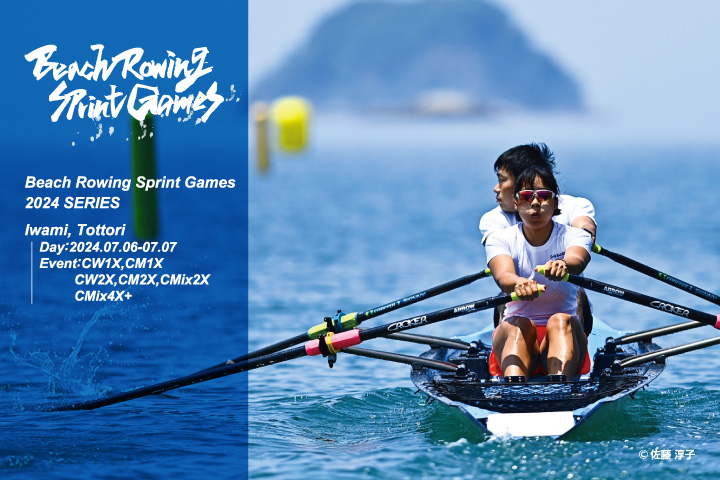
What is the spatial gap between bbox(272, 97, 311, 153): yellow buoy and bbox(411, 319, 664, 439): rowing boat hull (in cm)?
3568

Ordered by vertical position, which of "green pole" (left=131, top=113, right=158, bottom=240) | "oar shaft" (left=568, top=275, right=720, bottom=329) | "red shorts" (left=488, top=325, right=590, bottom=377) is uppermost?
"green pole" (left=131, top=113, right=158, bottom=240)

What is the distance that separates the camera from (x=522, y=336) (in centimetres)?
847

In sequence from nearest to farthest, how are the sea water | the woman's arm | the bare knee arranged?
the sea water < the woman's arm < the bare knee

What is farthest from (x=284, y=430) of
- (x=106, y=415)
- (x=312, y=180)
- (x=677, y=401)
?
(x=312, y=180)

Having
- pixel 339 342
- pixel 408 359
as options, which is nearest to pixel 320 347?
pixel 339 342

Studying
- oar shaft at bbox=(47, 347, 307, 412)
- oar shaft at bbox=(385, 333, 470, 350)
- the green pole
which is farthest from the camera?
the green pole

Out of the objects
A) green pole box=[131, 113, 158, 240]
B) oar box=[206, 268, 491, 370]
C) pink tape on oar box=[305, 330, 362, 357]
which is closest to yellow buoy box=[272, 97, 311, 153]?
green pole box=[131, 113, 158, 240]

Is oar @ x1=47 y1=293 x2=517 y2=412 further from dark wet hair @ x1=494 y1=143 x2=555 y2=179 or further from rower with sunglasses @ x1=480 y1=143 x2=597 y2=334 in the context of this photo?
dark wet hair @ x1=494 y1=143 x2=555 y2=179

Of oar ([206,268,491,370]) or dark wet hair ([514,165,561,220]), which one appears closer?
dark wet hair ([514,165,561,220])

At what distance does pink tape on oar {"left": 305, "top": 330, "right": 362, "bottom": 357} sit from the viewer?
8859 millimetres

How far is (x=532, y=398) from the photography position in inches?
311

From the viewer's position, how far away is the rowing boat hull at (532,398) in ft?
24.9

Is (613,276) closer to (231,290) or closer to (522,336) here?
(231,290)

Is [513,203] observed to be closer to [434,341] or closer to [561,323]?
[561,323]
